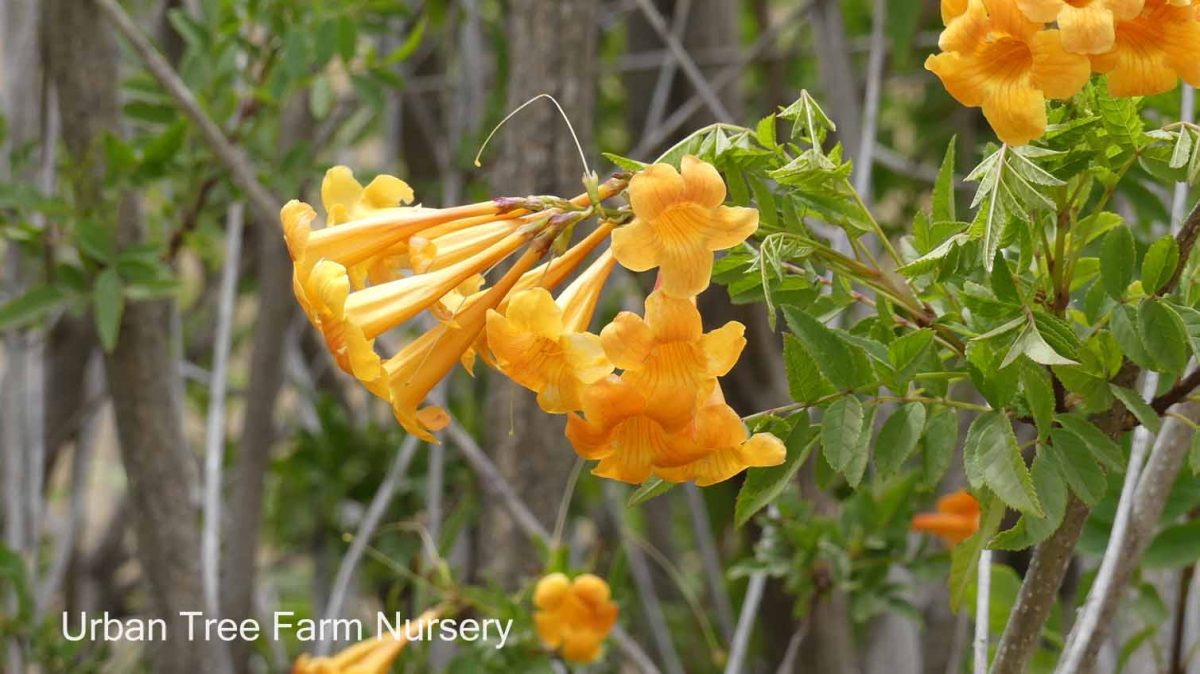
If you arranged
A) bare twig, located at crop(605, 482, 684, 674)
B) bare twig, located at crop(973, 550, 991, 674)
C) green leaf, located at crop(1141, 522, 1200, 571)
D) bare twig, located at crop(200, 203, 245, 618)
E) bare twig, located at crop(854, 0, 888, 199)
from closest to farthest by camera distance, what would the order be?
bare twig, located at crop(973, 550, 991, 674), green leaf, located at crop(1141, 522, 1200, 571), bare twig, located at crop(854, 0, 888, 199), bare twig, located at crop(200, 203, 245, 618), bare twig, located at crop(605, 482, 684, 674)

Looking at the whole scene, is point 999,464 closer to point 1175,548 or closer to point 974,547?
point 974,547

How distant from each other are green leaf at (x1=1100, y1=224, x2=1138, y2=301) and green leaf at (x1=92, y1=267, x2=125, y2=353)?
3.68 feet

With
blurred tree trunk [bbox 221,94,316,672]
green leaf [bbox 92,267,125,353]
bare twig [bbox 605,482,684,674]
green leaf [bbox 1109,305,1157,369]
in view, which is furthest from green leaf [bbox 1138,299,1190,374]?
blurred tree trunk [bbox 221,94,316,672]

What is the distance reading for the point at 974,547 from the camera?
73cm

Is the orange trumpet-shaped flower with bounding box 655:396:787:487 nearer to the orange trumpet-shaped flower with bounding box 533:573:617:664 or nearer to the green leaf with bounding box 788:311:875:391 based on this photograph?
the green leaf with bounding box 788:311:875:391

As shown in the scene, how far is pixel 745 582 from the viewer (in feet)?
7.40

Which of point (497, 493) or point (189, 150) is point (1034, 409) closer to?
point (497, 493)

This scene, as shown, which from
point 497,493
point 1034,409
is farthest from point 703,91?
point 1034,409

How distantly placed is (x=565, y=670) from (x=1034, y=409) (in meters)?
1.01

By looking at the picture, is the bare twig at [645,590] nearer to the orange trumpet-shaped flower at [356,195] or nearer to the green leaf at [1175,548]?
Answer: the green leaf at [1175,548]

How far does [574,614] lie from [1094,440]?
0.78m

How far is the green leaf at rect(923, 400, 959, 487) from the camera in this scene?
2.42ft

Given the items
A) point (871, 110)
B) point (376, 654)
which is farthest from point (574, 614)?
point (871, 110)

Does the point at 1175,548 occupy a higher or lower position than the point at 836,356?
lower
